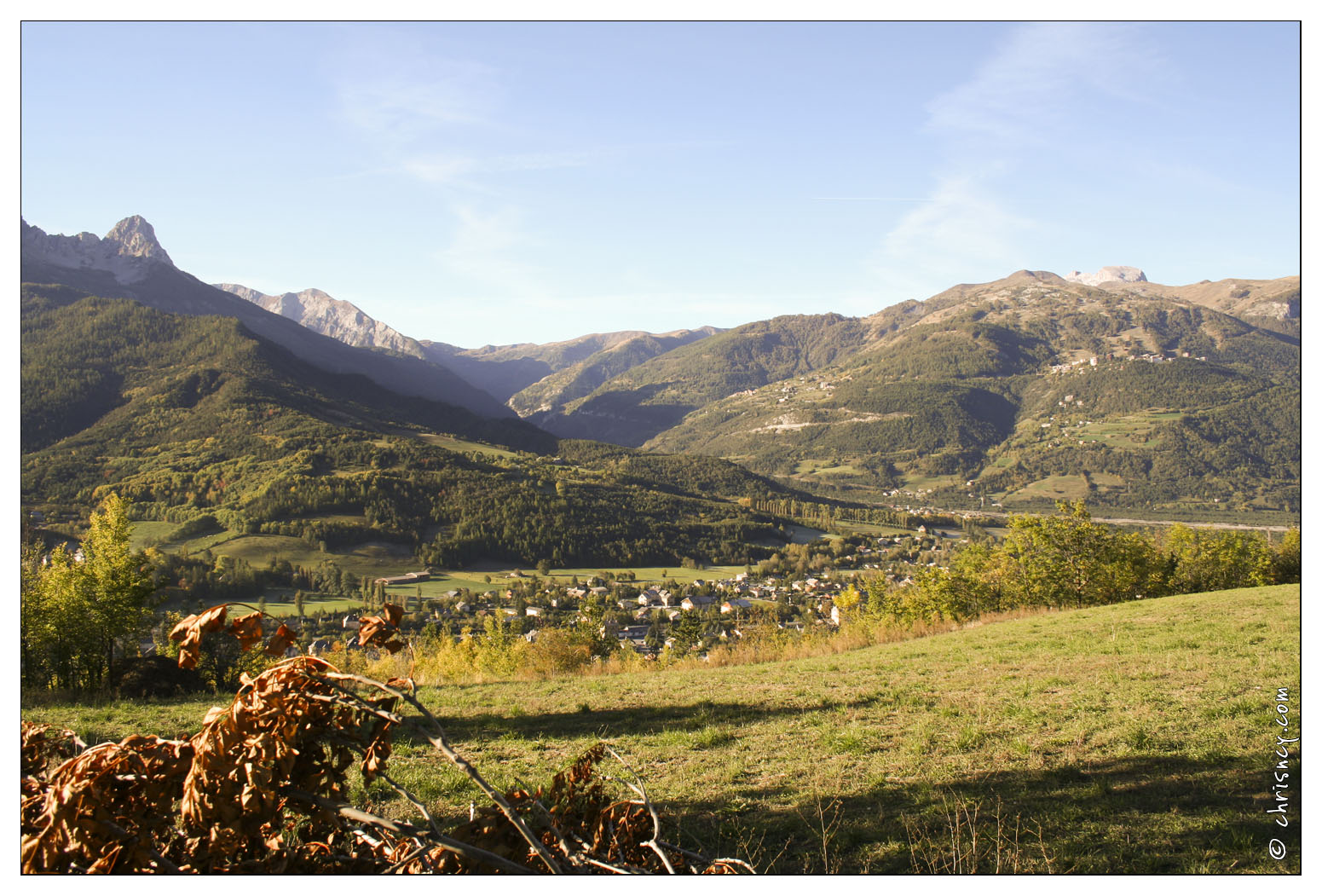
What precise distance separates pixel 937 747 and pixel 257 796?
7427 mm

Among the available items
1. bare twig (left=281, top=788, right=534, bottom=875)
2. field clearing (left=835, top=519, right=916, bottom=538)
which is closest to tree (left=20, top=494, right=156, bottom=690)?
bare twig (left=281, top=788, right=534, bottom=875)

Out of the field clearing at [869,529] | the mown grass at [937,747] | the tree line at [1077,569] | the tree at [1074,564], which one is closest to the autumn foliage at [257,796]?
the mown grass at [937,747]

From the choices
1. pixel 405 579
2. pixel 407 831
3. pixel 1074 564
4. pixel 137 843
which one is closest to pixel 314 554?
pixel 405 579

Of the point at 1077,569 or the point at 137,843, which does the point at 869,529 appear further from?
the point at 137,843

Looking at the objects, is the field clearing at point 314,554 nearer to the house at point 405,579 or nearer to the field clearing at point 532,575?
the house at point 405,579

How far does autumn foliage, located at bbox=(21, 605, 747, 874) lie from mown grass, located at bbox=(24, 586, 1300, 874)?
260 centimetres

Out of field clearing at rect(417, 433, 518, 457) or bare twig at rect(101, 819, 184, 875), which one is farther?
field clearing at rect(417, 433, 518, 457)

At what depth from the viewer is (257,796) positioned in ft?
7.79

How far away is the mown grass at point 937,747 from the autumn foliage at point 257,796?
260cm

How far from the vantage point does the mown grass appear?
5.12m

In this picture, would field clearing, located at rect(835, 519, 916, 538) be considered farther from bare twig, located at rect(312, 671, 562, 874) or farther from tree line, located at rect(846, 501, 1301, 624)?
bare twig, located at rect(312, 671, 562, 874)

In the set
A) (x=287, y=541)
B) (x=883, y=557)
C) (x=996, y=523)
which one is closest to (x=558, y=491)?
(x=287, y=541)

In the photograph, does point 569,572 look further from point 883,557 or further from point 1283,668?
point 1283,668

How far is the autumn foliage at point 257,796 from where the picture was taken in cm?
233
